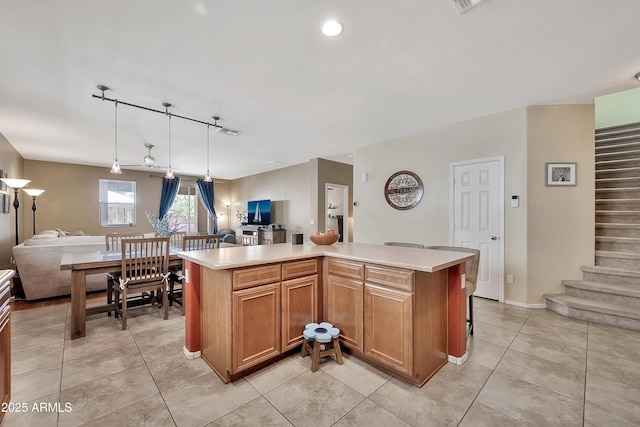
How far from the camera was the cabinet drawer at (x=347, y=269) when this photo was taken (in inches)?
83.2

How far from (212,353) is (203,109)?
2881 millimetres

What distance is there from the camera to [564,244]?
11.2 ft

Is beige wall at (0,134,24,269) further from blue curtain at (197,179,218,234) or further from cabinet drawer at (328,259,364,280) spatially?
cabinet drawer at (328,259,364,280)

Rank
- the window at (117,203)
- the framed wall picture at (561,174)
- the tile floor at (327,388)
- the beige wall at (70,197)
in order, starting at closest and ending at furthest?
the tile floor at (327,388) → the framed wall picture at (561,174) → the beige wall at (70,197) → the window at (117,203)

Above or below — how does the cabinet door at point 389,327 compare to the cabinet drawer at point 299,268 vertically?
below

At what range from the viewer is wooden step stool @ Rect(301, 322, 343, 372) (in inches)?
79.8

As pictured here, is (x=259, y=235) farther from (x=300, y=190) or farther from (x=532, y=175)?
(x=532, y=175)

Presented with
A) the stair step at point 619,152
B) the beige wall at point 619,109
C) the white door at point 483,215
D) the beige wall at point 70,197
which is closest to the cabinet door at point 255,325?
the white door at point 483,215

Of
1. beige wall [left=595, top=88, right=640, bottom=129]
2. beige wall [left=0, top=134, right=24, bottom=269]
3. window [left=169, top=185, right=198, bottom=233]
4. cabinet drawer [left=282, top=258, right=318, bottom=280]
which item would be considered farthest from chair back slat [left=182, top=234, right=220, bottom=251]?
beige wall [left=595, top=88, right=640, bottom=129]

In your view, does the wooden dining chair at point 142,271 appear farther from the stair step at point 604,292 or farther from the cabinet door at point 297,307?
the stair step at point 604,292

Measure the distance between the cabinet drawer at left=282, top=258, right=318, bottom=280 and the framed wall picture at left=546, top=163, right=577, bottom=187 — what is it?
3241 millimetres

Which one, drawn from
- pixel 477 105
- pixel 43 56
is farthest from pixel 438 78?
pixel 43 56

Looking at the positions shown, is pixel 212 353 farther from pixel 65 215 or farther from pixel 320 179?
pixel 65 215

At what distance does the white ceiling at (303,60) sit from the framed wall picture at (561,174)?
774mm
